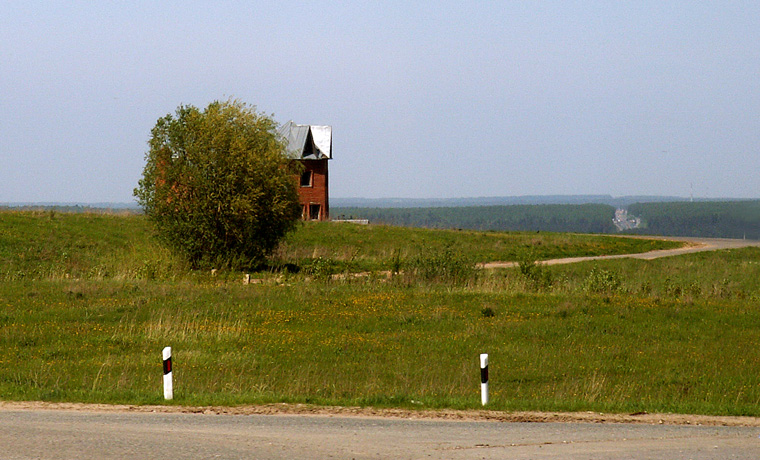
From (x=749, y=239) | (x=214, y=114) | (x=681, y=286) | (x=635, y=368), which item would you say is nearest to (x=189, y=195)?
(x=214, y=114)

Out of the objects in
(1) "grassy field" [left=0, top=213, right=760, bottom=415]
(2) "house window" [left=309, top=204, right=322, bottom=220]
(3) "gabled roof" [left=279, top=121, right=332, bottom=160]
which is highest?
(3) "gabled roof" [left=279, top=121, right=332, bottom=160]

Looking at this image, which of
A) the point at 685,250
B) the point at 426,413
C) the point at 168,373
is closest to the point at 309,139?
the point at 685,250

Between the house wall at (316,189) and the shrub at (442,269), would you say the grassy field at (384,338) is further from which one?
the house wall at (316,189)

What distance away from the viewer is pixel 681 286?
35688mm

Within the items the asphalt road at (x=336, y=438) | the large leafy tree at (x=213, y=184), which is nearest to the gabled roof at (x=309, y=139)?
the large leafy tree at (x=213, y=184)

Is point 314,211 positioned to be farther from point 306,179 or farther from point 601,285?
point 601,285

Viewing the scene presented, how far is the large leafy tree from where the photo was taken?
130 feet

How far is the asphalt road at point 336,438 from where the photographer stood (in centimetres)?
1005

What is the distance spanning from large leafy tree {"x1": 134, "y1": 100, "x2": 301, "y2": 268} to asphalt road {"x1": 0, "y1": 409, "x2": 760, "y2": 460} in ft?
88.9

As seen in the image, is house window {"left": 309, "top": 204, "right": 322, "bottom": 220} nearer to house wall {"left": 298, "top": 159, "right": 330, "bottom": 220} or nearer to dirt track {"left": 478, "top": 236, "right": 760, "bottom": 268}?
house wall {"left": 298, "top": 159, "right": 330, "bottom": 220}

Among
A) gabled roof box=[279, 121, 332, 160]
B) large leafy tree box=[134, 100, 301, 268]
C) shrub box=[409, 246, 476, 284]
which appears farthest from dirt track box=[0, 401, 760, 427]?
gabled roof box=[279, 121, 332, 160]

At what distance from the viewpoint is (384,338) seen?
73.2 feet

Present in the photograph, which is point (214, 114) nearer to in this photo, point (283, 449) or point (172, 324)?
point (172, 324)

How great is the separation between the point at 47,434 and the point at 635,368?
12.8m
